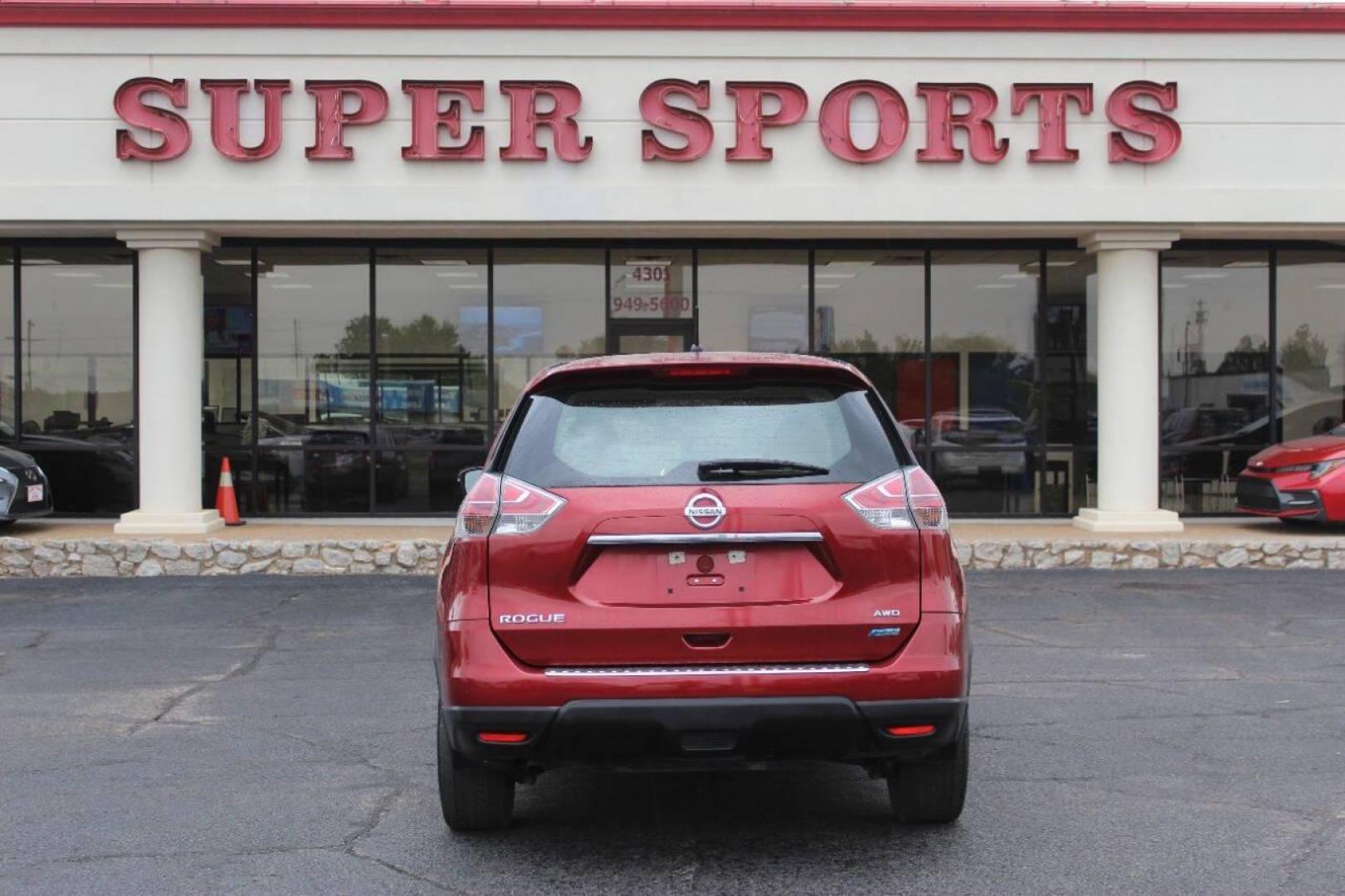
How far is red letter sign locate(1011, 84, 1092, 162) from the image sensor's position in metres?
14.5

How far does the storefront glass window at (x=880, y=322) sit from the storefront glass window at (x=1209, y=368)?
2992mm

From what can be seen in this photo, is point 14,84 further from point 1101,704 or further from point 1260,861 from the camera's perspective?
point 1260,861

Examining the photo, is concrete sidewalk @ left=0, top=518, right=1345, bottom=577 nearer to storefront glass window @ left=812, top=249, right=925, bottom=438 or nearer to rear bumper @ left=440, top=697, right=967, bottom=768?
storefront glass window @ left=812, top=249, right=925, bottom=438

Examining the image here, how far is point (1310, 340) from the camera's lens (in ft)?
55.6

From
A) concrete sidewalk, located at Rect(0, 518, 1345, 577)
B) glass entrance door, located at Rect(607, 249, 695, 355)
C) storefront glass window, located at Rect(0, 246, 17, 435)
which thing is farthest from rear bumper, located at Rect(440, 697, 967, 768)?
storefront glass window, located at Rect(0, 246, 17, 435)

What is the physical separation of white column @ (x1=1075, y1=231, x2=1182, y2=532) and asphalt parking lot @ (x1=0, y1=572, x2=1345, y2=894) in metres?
5.28

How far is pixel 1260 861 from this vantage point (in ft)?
15.6

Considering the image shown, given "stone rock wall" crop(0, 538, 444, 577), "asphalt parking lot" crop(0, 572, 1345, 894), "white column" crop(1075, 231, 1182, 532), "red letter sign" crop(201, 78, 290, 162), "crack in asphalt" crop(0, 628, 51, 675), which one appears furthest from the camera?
"white column" crop(1075, 231, 1182, 532)

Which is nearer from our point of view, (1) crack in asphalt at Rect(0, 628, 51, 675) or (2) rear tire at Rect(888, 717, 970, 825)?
(2) rear tire at Rect(888, 717, 970, 825)

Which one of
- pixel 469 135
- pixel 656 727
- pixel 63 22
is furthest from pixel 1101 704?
pixel 63 22

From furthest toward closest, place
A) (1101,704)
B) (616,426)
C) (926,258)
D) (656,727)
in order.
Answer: (926,258), (1101,704), (616,426), (656,727)

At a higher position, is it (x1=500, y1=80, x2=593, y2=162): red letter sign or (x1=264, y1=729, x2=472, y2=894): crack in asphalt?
(x1=500, y1=80, x2=593, y2=162): red letter sign

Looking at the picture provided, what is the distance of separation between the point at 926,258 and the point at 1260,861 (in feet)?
40.9

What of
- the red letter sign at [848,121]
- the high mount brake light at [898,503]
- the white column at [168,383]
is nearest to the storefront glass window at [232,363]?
the white column at [168,383]
